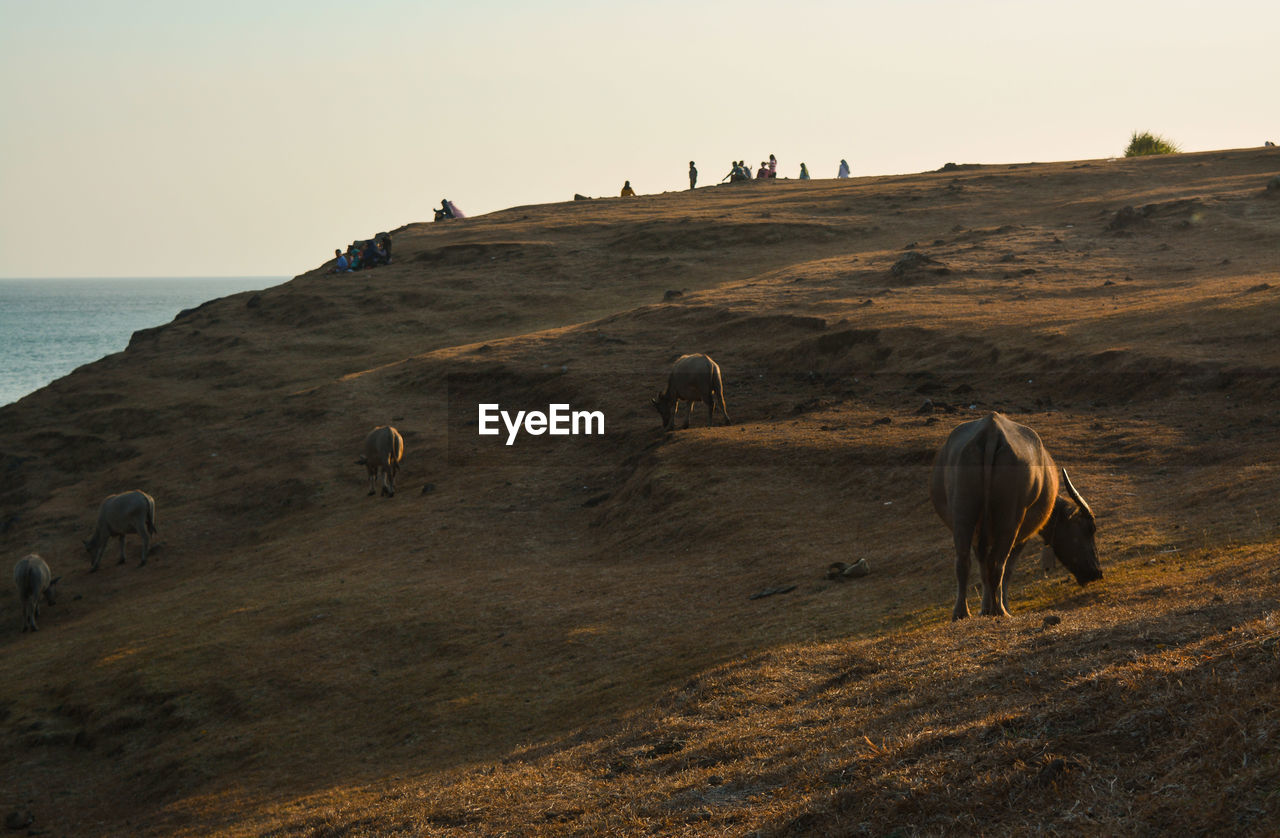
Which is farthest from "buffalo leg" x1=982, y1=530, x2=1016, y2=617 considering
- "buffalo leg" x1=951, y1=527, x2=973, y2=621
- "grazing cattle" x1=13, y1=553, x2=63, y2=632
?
"grazing cattle" x1=13, y1=553, x2=63, y2=632

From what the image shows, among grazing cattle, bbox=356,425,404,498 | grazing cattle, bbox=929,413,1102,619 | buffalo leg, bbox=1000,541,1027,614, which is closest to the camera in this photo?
grazing cattle, bbox=929,413,1102,619

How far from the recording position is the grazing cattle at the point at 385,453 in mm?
29656

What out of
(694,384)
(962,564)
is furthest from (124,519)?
(962,564)

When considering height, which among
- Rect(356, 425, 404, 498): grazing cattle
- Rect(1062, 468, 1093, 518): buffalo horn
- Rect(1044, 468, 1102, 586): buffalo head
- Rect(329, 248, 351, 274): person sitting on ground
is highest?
Rect(329, 248, 351, 274): person sitting on ground

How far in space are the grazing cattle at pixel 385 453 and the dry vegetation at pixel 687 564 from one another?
64 cm

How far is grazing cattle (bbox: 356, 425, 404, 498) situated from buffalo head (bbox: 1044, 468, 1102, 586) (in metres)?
19.1

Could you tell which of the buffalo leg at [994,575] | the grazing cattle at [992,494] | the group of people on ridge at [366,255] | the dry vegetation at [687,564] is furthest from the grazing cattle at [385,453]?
the group of people on ridge at [366,255]

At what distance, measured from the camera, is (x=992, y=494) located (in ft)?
41.5

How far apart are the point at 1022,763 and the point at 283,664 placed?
1406 centimetres

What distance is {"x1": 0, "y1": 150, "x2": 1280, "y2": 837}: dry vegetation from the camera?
8.22m

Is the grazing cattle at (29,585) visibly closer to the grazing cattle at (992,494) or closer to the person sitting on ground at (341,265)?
the grazing cattle at (992,494)

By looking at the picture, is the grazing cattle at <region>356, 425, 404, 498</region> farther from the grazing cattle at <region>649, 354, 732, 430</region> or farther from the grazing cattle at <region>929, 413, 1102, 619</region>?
the grazing cattle at <region>929, 413, 1102, 619</region>

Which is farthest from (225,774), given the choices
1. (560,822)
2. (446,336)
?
(446,336)

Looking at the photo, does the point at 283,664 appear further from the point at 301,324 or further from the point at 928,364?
the point at 301,324
